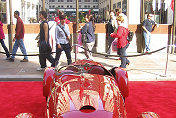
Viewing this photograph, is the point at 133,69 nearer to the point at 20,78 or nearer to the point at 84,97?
the point at 20,78

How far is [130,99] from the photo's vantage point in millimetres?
5770

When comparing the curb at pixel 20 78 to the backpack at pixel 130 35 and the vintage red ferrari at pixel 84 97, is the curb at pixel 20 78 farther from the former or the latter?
the vintage red ferrari at pixel 84 97

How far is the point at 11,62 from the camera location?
32.8 feet

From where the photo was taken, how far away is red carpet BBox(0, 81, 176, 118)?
4.98 m

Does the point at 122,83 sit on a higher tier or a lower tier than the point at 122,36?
lower

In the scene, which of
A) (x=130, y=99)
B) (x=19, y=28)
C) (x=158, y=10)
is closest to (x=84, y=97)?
(x=130, y=99)

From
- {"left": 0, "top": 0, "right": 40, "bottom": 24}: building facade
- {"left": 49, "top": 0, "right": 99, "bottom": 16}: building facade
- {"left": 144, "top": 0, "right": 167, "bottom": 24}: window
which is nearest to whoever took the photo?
{"left": 0, "top": 0, "right": 40, "bottom": 24}: building facade

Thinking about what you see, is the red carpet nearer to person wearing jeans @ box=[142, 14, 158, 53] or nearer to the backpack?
the backpack

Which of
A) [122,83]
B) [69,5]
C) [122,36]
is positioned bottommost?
[122,83]

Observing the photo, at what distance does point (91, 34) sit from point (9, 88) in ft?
11.8

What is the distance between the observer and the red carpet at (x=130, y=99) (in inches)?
196

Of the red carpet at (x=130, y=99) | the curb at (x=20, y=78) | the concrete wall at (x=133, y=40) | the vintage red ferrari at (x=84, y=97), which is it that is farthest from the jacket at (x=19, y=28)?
the vintage red ferrari at (x=84, y=97)

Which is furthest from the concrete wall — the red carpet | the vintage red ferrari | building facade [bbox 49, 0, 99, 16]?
building facade [bbox 49, 0, 99, 16]

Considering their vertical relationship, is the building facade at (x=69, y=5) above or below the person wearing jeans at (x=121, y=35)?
above
